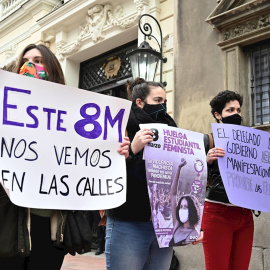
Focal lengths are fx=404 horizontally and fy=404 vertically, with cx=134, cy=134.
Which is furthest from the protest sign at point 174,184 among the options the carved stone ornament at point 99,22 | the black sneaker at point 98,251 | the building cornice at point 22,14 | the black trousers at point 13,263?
the building cornice at point 22,14

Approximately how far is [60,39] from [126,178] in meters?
8.99

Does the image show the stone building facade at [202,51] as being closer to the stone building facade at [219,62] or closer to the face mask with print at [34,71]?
the stone building facade at [219,62]

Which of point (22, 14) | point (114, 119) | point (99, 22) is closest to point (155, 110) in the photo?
point (114, 119)

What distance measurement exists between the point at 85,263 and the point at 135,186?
4.68 metres

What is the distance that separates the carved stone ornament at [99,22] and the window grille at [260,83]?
3179 mm

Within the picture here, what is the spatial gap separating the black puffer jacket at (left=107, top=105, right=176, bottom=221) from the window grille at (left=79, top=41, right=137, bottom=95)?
6.82 m

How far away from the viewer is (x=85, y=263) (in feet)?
21.5

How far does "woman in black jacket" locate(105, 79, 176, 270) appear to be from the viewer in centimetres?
219

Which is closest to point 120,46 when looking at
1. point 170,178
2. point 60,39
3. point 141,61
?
point 60,39

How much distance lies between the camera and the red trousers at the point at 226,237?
273 cm

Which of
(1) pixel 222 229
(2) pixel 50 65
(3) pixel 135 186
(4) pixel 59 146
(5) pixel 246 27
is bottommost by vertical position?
(1) pixel 222 229

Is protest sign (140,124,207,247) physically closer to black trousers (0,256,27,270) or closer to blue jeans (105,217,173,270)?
blue jeans (105,217,173,270)

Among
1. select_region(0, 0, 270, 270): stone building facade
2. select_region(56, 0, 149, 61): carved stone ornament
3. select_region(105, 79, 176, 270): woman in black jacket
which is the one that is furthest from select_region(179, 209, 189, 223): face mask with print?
select_region(56, 0, 149, 61): carved stone ornament

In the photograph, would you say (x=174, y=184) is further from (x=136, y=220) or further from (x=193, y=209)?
(x=136, y=220)
